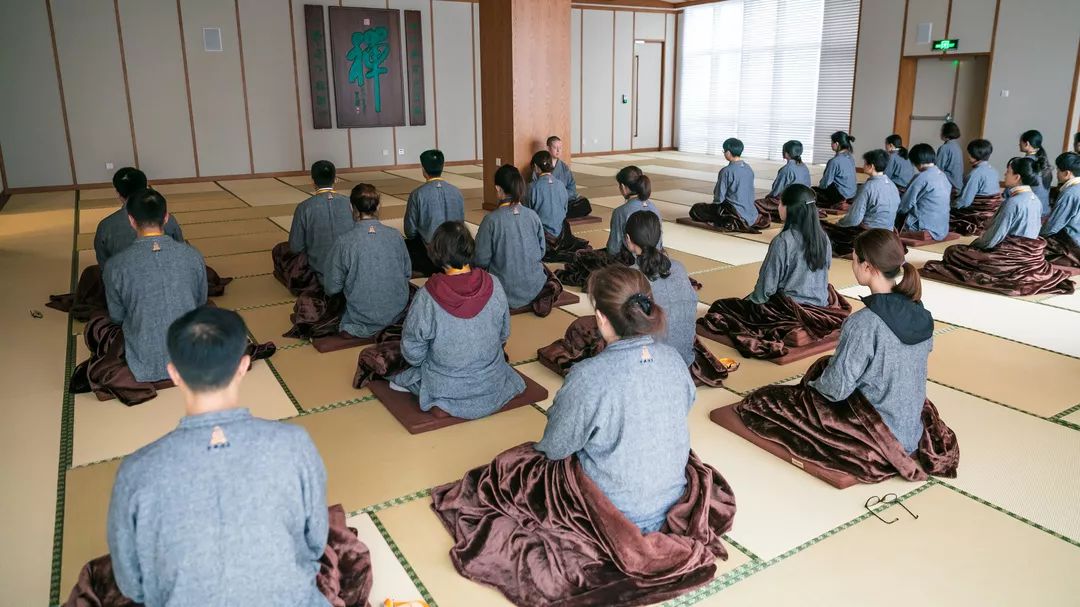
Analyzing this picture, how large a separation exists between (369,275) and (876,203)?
4775 mm

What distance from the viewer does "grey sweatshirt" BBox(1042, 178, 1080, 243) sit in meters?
6.41

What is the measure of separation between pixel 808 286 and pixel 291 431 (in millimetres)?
3714

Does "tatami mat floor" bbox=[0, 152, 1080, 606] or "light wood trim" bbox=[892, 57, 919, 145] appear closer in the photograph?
"tatami mat floor" bbox=[0, 152, 1080, 606]

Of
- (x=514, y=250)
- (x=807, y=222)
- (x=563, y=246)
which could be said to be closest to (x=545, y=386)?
(x=514, y=250)

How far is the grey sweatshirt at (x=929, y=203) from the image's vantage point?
24.9ft

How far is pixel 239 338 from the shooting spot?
67.9 inches

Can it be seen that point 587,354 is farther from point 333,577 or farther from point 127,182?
point 127,182

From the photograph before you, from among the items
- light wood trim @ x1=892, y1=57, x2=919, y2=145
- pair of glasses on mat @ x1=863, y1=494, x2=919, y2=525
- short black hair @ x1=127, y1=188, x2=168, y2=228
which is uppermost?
light wood trim @ x1=892, y1=57, x2=919, y2=145

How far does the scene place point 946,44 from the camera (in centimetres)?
1198

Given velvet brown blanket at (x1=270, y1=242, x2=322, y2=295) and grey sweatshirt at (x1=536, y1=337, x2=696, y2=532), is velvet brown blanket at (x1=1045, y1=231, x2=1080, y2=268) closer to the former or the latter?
grey sweatshirt at (x1=536, y1=337, x2=696, y2=532)

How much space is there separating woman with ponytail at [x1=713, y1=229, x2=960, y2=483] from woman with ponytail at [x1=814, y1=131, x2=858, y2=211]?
6.47m

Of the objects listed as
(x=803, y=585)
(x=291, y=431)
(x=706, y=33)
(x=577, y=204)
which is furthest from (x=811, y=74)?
(x=291, y=431)

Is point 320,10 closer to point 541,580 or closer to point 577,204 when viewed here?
point 577,204

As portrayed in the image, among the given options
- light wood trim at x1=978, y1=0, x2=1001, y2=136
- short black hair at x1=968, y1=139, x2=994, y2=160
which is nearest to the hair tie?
short black hair at x1=968, y1=139, x2=994, y2=160
